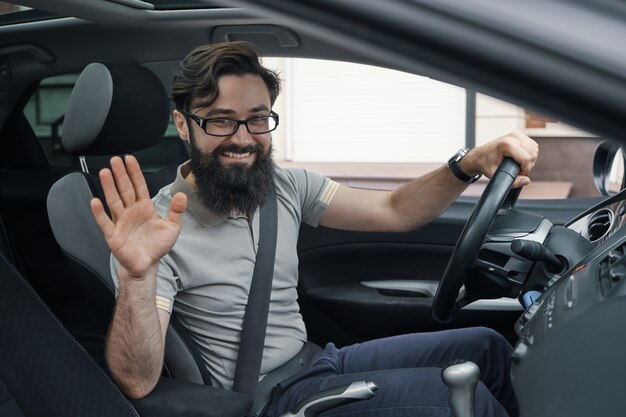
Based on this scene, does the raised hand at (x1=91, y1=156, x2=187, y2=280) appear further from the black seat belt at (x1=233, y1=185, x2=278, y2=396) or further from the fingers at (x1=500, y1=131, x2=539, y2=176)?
the fingers at (x1=500, y1=131, x2=539, y2=176)

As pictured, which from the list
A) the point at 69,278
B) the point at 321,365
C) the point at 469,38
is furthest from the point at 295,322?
the point at 469,38

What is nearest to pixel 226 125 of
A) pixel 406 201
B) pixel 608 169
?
pixel 406 201

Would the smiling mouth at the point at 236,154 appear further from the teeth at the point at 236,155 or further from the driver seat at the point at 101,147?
the driver seat at the point at 101,147

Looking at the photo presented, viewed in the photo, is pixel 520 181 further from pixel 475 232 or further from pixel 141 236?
pixel 141 236

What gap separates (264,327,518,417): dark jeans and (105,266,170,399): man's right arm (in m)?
0.29

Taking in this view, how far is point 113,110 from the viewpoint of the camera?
2.04 meters

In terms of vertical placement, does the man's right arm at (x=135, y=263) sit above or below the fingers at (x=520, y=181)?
below

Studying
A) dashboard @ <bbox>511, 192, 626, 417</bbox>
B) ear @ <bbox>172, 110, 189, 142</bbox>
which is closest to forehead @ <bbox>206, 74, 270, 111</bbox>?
ear @ <bbox>172, 110, 189, 142</bbox>

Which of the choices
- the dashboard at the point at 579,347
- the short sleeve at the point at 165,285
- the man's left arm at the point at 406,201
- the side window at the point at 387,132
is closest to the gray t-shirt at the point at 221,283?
the short sleeve at the point at 165,285

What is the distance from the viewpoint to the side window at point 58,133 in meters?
2.84

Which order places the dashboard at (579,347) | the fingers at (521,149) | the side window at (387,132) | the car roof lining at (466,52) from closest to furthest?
1. the car roof lining at (466,52)
2. the dashboard at (579,347)
3. the fingers at (521,149)
4. the side window at (387,132)

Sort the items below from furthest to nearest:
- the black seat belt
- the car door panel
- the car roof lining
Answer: the car door panel, the black seat belt, the car roof lining

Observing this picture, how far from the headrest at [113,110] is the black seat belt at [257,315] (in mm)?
381

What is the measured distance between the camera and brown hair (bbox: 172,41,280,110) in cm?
193
